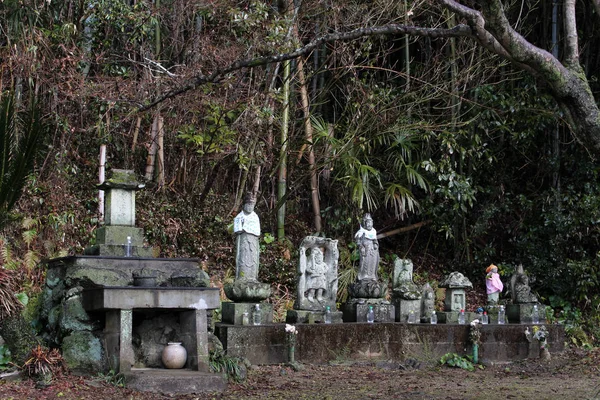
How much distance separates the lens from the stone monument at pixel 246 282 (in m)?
11.2

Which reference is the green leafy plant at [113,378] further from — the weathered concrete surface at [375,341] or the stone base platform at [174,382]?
the weathered concrete surface at [375,341]

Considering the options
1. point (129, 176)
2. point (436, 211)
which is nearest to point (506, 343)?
point (436, 211)

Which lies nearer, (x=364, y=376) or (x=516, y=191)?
(x=364, y=376)

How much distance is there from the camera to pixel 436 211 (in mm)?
17062

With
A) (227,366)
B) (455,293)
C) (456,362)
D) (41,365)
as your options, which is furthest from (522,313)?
(41,365)

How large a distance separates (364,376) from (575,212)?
7024 millimetres

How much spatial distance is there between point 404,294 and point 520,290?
6.71ft

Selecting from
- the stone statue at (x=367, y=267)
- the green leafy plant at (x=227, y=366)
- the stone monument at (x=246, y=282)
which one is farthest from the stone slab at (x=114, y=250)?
the stone statue at (x=367, y=267)

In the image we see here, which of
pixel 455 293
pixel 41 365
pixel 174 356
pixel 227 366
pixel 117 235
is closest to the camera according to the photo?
pixel 41 365

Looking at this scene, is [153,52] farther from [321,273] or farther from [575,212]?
[575,212]

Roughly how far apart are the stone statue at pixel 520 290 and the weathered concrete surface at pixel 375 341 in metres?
0.62

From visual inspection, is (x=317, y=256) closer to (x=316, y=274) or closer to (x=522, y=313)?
(x=316, y=274)

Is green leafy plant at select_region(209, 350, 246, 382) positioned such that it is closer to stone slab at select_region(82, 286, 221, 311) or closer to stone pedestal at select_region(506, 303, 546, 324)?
stone slab at select_region(82, 286, 221, 311)

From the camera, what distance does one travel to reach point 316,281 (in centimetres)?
1220
